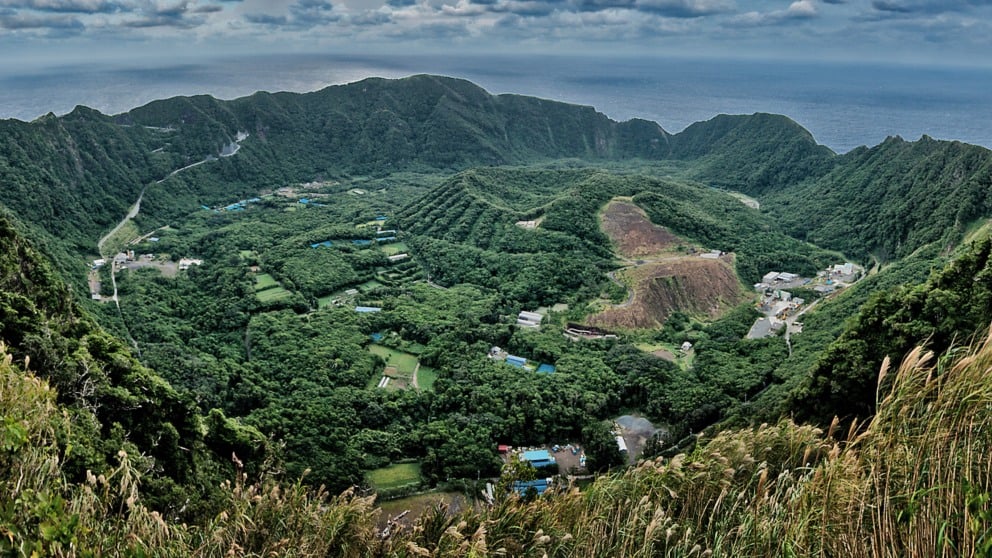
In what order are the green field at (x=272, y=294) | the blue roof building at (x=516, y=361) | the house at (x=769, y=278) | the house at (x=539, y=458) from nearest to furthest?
1. the house at (x=539, y=458)
2. the blue roof building at (x=516, y=361)
3. the green field at (x=272, y=294)
4. the house at (x=769, y=278)

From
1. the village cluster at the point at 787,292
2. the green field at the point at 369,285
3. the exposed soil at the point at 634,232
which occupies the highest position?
the exposed soil at the point at 634,232

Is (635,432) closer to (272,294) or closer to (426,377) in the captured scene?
(426,377)

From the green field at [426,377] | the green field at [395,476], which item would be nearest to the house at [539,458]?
the green field at [395,476]

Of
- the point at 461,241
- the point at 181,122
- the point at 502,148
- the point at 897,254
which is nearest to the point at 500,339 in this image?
the point at 461,241

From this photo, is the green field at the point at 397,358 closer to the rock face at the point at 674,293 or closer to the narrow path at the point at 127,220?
the rock face at the point at 674,293

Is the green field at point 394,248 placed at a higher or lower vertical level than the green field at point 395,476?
higher

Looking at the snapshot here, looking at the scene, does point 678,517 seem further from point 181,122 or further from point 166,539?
point 181,122
